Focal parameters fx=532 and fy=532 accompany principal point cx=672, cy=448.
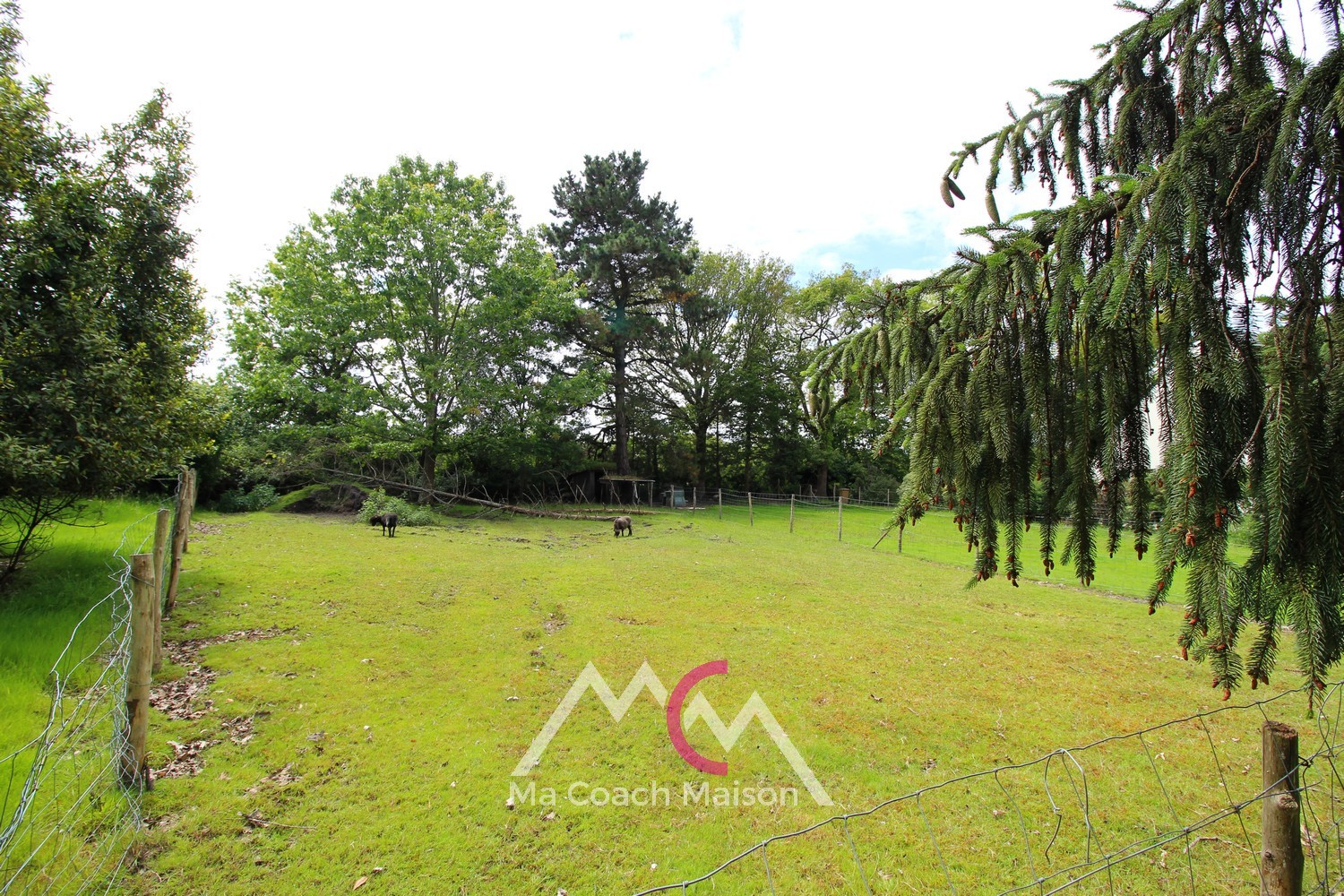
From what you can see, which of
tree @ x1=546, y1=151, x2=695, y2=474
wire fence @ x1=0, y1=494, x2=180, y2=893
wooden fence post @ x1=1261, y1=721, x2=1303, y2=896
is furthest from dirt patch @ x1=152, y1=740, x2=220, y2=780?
tree @ x1=546, y1=151, x2=695, y2=474

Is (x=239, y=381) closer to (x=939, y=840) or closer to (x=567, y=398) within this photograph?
(x=567, y=398)

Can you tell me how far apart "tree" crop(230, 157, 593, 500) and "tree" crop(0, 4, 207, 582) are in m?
10.9

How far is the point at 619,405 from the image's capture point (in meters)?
26.2

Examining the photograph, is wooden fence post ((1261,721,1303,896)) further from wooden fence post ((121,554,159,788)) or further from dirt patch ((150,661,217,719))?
dirt patch ((150,661,217,719))

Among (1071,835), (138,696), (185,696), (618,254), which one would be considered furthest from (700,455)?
(138,696)

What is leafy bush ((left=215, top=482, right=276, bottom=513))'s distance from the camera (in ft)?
51.8

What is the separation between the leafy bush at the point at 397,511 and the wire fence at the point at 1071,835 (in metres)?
14.9

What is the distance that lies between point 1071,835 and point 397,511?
16.3 m

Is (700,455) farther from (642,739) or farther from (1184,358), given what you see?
(1184,358)

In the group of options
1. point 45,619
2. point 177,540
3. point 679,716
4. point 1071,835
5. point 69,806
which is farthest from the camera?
point 177,540

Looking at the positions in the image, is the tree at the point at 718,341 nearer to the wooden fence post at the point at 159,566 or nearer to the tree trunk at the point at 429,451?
the tree trunk at the point at 429,451

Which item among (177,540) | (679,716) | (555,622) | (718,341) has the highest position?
(718,341)

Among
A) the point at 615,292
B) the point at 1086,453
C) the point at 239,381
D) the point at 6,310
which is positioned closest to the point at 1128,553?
the point at 1086,453

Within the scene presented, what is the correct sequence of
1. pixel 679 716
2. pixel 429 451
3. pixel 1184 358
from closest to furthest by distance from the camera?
pixel 1184 358, pixel 679 716, pixel 429 451
